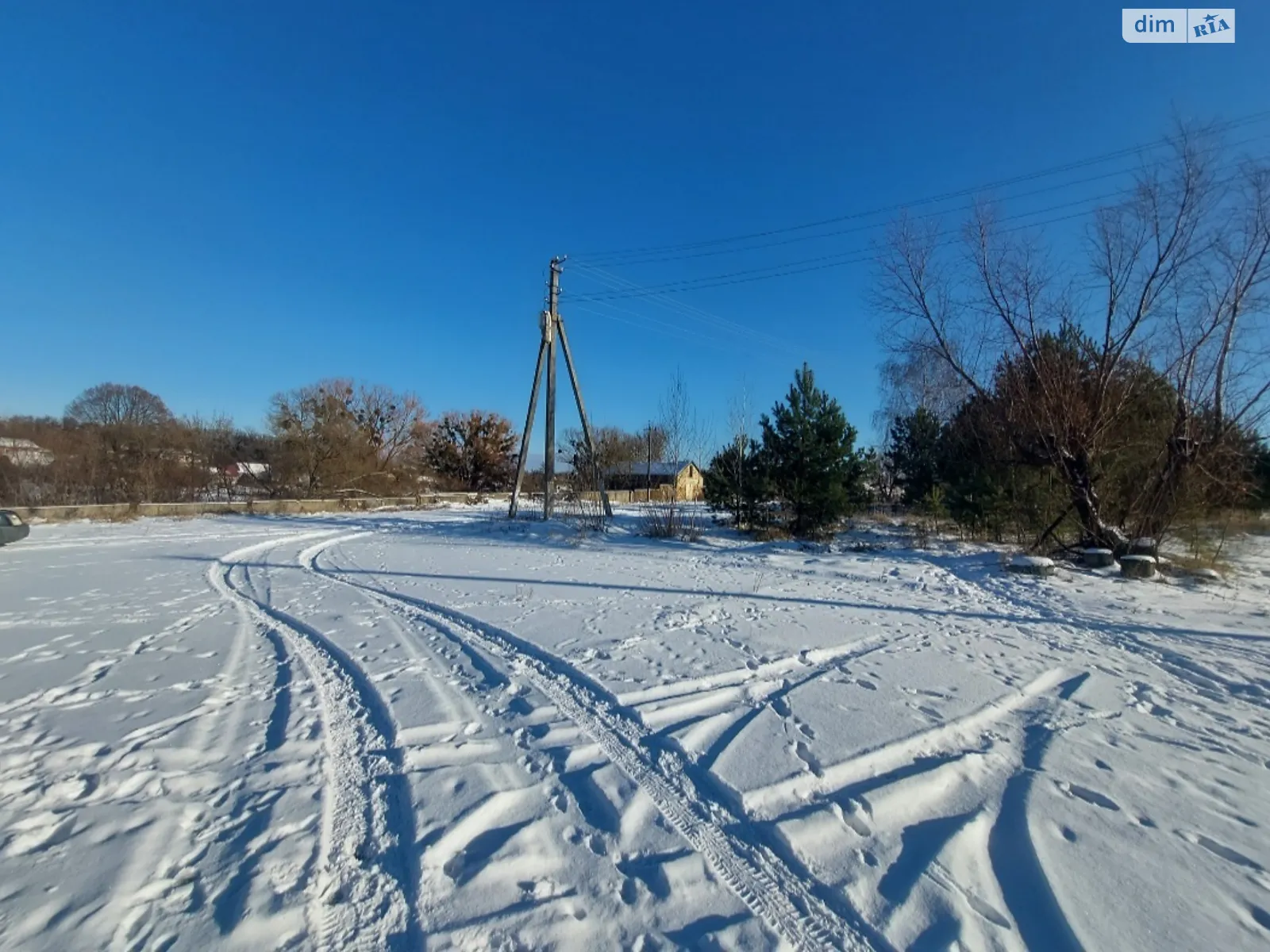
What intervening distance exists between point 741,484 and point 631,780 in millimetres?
13549

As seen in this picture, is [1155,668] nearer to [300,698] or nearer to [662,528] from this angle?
[300,698]

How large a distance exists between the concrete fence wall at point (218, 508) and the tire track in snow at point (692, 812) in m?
22.9

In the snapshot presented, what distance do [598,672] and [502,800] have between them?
6.42ft

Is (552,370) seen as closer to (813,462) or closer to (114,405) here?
(813,462)

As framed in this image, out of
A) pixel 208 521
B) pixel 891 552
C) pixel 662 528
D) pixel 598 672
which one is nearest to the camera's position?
pixel 598 672

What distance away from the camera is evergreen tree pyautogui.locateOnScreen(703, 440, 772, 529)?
1588 centimetres

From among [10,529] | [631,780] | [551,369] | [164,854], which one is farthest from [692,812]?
[10,529]

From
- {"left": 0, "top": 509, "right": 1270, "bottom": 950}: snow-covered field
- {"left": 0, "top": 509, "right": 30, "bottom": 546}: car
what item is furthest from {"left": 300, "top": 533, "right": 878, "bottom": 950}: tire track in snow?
{"left": 0, "top": 509, "right": 30, "bottom": 546}: car

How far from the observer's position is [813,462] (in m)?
15.3

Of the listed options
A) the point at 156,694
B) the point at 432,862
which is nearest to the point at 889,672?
the point at 432,862

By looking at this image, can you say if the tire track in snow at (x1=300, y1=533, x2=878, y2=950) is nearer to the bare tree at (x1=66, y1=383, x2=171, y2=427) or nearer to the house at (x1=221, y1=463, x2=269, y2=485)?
the house at (x1=221, y1=463, x2=269, y2=485)

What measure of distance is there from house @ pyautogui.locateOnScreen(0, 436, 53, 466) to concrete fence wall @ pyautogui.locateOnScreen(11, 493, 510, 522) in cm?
361

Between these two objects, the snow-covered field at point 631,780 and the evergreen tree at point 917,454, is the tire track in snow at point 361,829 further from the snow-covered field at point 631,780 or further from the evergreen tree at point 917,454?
the evergreen tree at point 917,454

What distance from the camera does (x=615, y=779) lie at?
124 inches
